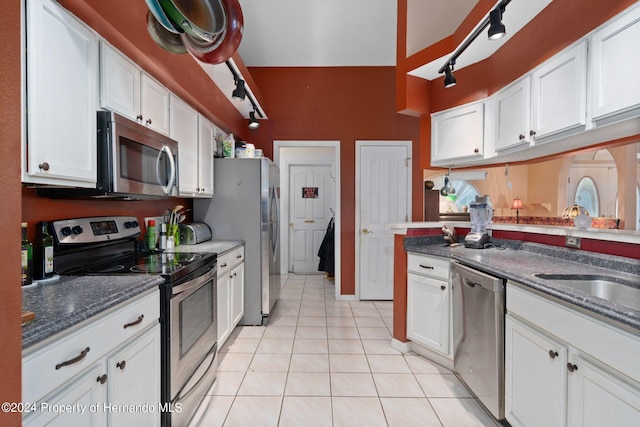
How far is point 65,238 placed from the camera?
156cm

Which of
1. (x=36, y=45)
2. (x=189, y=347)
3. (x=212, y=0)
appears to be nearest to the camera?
(x=36, y=45)

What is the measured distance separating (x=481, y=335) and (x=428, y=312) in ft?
1.89

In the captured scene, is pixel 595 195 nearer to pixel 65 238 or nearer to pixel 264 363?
pixel 264 363

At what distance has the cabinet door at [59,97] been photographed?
3.65ft

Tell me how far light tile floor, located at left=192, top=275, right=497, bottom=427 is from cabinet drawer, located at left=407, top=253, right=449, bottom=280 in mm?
733

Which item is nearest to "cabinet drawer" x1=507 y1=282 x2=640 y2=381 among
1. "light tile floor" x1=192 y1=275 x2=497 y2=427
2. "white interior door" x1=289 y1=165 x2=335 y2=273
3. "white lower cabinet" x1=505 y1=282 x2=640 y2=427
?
"white lower cabinet" x1=505 y1=282 x2=640 y2=427

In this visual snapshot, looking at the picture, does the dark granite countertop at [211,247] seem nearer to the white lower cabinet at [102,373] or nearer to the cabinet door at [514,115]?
the white lower cabinet at [102,373]

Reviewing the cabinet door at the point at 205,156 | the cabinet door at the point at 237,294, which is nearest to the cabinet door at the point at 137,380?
the cabinet door at the point at 237,294

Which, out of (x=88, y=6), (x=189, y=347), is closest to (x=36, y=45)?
(x=88, y=6)

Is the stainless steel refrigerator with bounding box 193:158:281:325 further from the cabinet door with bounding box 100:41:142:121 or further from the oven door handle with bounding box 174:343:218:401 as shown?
the cabinet door with bounding box 100:41:142:121

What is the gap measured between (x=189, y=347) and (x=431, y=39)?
3.55 m

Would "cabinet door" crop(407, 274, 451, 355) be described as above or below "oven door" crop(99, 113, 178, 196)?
below

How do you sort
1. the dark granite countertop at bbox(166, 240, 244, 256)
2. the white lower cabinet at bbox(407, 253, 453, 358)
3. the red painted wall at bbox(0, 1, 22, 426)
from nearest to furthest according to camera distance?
the red painted wall at bbox(0, 1, 22, 426), the white lower cabinet at bbox(407, 253, 453, 358), the dark granite countertop at bbox(166, 240, 244, 256)

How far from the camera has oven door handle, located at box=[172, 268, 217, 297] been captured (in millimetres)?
1572
